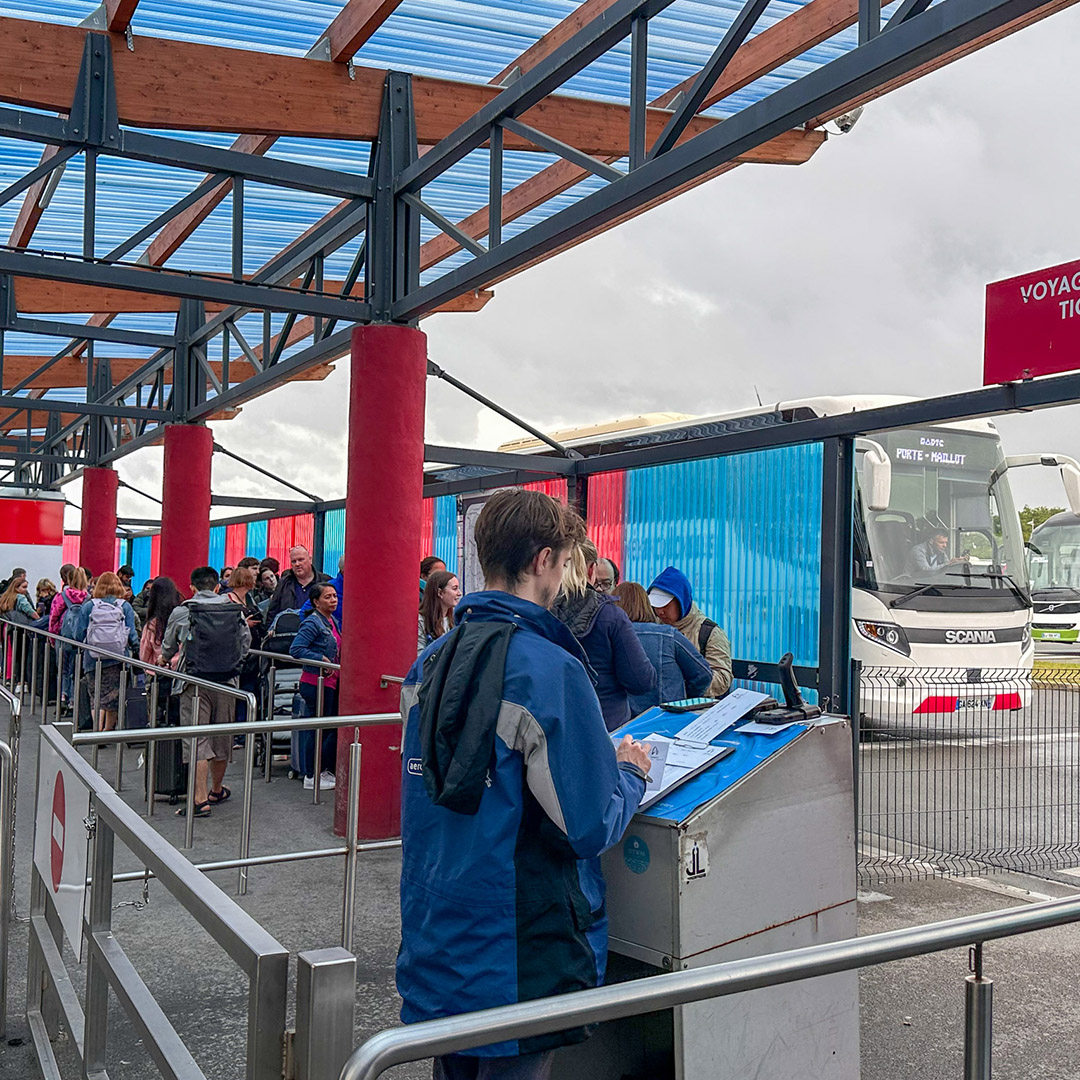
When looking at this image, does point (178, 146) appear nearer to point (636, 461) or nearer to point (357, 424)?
point (357, 424)

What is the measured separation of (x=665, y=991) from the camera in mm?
1588

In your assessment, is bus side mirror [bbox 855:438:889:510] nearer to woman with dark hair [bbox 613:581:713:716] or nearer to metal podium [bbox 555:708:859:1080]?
woman with dark hair [bbox 613:581:713:716]

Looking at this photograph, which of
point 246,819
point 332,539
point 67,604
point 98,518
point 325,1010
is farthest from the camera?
point 98,518

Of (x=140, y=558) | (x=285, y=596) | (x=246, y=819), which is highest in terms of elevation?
(x=140, y=558)

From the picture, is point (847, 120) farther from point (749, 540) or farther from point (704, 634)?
point (704, 634)

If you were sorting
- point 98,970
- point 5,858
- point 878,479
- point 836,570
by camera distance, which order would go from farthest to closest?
1. point 878,479
2. point 836,570
3. point 5,858
4. point 98,970

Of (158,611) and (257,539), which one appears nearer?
(158,611)

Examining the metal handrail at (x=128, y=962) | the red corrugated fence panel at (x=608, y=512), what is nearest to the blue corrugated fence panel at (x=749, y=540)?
the red corrugated fence panel at (x=608, y=512)

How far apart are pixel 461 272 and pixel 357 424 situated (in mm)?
1376

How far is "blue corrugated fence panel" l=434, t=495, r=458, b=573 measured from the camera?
1303cm

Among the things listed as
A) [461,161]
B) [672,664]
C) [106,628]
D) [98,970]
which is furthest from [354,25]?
[98,970]

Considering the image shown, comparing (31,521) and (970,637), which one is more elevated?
(31,521)

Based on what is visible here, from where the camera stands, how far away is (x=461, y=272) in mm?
6570

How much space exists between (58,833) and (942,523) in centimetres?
955
